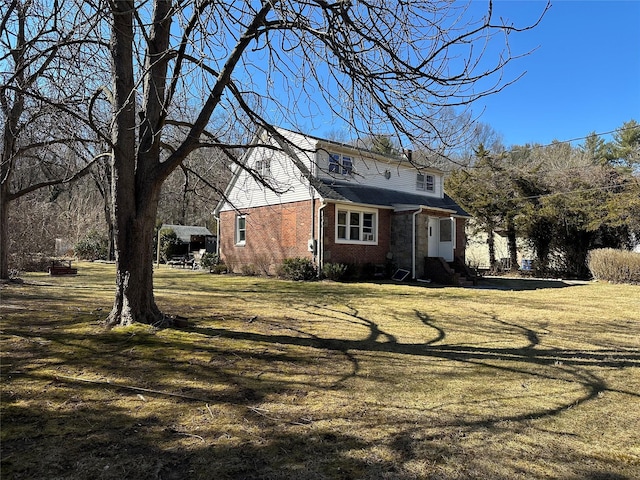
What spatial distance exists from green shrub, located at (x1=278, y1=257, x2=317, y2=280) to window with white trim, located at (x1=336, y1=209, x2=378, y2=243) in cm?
158

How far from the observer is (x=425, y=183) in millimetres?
22172

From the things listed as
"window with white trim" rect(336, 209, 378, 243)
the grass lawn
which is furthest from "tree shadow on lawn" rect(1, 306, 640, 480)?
"window with white trim" rect(336, 209, 378, 243)

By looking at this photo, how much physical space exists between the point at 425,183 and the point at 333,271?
868 cm

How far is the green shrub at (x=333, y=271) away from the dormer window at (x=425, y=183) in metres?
7.69

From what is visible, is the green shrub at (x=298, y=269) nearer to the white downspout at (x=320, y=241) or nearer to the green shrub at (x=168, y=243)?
the white downspout at (x=320, y=241)

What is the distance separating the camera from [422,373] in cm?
444

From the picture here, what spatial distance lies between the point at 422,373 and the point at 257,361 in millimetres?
1771

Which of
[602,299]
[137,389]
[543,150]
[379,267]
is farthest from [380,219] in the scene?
[543,150]

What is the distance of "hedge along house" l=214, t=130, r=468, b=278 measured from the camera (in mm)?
17109

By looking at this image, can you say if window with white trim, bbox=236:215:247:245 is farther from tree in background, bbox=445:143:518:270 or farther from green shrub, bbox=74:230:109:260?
green shrub, bbox=74:230:109:260

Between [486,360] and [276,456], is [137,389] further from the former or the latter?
[486,360]

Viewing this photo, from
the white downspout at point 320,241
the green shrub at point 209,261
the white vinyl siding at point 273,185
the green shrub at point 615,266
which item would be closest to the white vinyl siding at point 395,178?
the white vinyl siding at point 273,185

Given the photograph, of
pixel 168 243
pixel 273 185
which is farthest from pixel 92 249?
pixel 273 185

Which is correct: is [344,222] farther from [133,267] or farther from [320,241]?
[133,267]
